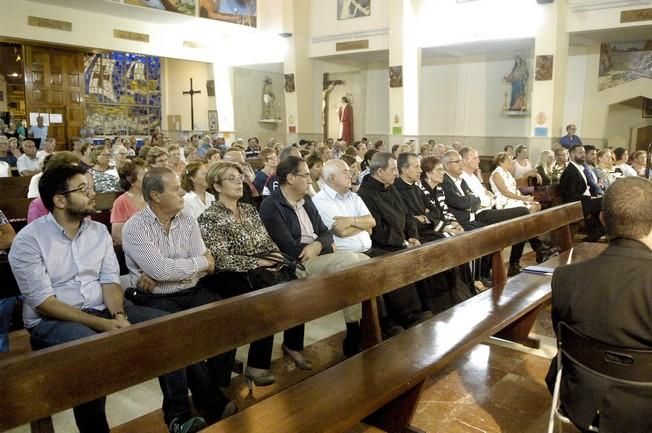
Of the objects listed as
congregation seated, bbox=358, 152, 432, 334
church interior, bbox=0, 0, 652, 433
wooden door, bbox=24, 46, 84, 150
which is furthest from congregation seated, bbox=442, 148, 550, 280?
wooden door, bbox=24, 46, 84, 150

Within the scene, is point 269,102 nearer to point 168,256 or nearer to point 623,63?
point 623,63

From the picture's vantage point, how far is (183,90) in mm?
19109

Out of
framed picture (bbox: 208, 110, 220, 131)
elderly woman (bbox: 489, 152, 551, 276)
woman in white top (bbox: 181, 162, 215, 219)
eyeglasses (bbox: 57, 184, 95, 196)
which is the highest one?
framed picture (bbox: 208, 110, 220, 131)

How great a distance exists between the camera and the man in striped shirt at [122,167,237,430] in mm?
3068

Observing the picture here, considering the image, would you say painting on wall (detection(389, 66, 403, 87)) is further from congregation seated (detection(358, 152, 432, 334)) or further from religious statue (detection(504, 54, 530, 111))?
congregation seated (detection(358, 152, 432, 334))

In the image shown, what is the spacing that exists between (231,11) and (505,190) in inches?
441

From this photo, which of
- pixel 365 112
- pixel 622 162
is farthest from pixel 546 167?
Result: pixel 365 112

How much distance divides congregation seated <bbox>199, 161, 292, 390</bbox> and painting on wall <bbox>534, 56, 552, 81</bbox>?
10.9 metres

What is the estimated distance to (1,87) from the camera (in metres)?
14.7

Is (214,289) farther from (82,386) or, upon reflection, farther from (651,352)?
(651,352)

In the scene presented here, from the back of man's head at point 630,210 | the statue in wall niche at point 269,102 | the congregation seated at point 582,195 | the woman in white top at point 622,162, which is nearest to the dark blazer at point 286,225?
the back of man's head at point 630,210

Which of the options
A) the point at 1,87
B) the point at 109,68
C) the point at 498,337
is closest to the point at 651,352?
the point at 498,337

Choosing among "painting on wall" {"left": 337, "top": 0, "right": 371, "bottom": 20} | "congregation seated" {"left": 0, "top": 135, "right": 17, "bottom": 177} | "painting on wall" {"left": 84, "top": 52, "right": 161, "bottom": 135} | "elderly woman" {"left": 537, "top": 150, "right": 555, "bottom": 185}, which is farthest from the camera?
"painting on wall" {"left": 84, "top": 52, "right": 161, "bottom": 135}

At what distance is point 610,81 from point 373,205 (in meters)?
A: 12.7
